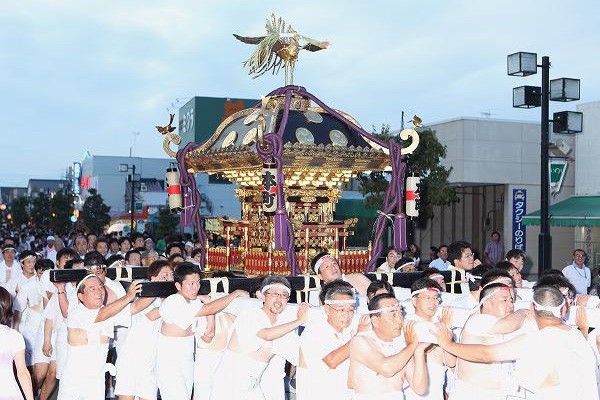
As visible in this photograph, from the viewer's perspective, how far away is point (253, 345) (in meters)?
5.73

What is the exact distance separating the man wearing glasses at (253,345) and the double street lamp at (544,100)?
674 cm

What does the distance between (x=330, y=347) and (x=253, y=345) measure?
2.21 ft

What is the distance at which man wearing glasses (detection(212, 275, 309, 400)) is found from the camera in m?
5.62

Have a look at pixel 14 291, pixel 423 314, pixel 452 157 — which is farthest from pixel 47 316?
pixel 452 157

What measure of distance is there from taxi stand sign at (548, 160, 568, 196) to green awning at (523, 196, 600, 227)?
0.41m

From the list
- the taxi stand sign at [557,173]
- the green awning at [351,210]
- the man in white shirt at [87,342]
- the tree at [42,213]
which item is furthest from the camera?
the tree at [42,213]

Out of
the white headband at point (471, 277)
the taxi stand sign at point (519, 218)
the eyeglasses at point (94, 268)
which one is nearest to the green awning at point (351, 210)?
the taxi stand sign at point (519, 218)

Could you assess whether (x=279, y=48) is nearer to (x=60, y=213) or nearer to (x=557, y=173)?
(x=557, y=173)

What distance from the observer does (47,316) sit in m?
8.12

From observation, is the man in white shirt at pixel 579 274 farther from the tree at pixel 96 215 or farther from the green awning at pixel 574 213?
the tree at pixel 96 215

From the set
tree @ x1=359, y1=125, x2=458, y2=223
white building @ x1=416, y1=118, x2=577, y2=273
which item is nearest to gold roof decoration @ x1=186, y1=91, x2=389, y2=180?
tree @ x1=359, y1=125, x2=458, y2=223

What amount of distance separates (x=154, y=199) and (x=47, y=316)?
47.6 meters

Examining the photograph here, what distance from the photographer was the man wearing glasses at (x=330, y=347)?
A: 5.07 metres

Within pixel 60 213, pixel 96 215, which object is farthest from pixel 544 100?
pixel 60 213
